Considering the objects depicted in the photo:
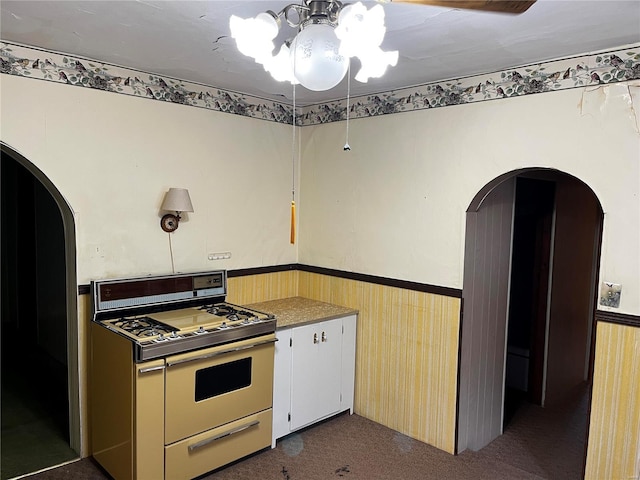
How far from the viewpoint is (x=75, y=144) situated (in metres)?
2.84

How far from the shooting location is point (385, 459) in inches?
121

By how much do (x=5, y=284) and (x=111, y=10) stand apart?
15.1ft

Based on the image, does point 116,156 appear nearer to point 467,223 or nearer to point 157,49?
point 157,49

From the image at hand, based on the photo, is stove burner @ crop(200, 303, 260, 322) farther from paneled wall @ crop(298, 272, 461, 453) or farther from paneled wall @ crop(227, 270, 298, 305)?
paneled wall @ crop(298, 272, 461, 453)

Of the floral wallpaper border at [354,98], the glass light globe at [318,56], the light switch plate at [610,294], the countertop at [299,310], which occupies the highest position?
the floral wallpaper border at [354,98]

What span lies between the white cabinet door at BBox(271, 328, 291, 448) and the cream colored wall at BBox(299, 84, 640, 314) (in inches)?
33.1

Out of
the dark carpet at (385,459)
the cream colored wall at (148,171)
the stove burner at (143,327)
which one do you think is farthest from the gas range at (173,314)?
the dark carpet at (385,459)

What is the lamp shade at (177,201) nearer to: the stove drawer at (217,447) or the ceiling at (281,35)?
the ceiling at (281,35)

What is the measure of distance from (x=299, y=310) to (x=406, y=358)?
0.83 metres

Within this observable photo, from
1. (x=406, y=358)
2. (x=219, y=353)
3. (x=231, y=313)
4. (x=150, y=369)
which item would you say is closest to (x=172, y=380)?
(x=150, y=369)

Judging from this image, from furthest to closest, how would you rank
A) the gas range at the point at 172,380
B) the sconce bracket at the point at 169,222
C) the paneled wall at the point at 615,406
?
the sconce bracket at the point at 169,222 < the gas range at the point at 172,380 < the paneled wall at the point at 615,406

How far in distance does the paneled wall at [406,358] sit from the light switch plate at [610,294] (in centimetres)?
82

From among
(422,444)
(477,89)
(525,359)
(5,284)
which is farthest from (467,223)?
(5,284)

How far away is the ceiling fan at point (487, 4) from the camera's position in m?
1.22
